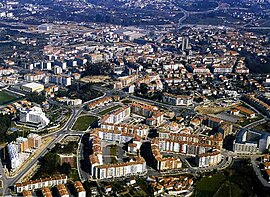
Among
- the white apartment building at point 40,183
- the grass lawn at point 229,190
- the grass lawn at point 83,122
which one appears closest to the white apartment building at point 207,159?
the grass lawn at point 229,190

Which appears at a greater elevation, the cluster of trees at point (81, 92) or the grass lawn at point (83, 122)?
the cluster of trees at point (81, 92)

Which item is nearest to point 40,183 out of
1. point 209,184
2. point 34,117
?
point 209,184

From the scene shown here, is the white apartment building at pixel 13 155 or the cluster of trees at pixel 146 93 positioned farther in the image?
the cluster of trees at pixel 146 93

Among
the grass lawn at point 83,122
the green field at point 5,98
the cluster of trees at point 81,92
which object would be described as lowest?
the grass lawn at point 83,122

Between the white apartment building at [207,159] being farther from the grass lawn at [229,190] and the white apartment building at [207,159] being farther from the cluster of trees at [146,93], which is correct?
the cluster of trees at [146,93]

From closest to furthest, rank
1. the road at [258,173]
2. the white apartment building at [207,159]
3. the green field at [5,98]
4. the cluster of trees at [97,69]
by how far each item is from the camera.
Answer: the road at [258,173], the white apartment building at [207,159], the green field at [5,98], the cluster of trees at [97,69]

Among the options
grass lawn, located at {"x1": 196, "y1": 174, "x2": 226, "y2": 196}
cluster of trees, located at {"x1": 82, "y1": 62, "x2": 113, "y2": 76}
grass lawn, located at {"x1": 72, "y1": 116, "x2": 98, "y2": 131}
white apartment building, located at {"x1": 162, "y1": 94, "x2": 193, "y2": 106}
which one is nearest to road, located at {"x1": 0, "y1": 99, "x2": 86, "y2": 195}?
grass lawn, located at {"x1": 72, "y1": 116, "x2": 98, "y2": 131}

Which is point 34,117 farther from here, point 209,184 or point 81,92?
point 209,184

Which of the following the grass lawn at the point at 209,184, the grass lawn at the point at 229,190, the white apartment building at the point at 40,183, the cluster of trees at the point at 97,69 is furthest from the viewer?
the cluster of trees at the point at 97,69

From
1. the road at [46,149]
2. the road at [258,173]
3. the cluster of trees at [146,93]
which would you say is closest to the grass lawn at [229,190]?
the road at [258,173]
